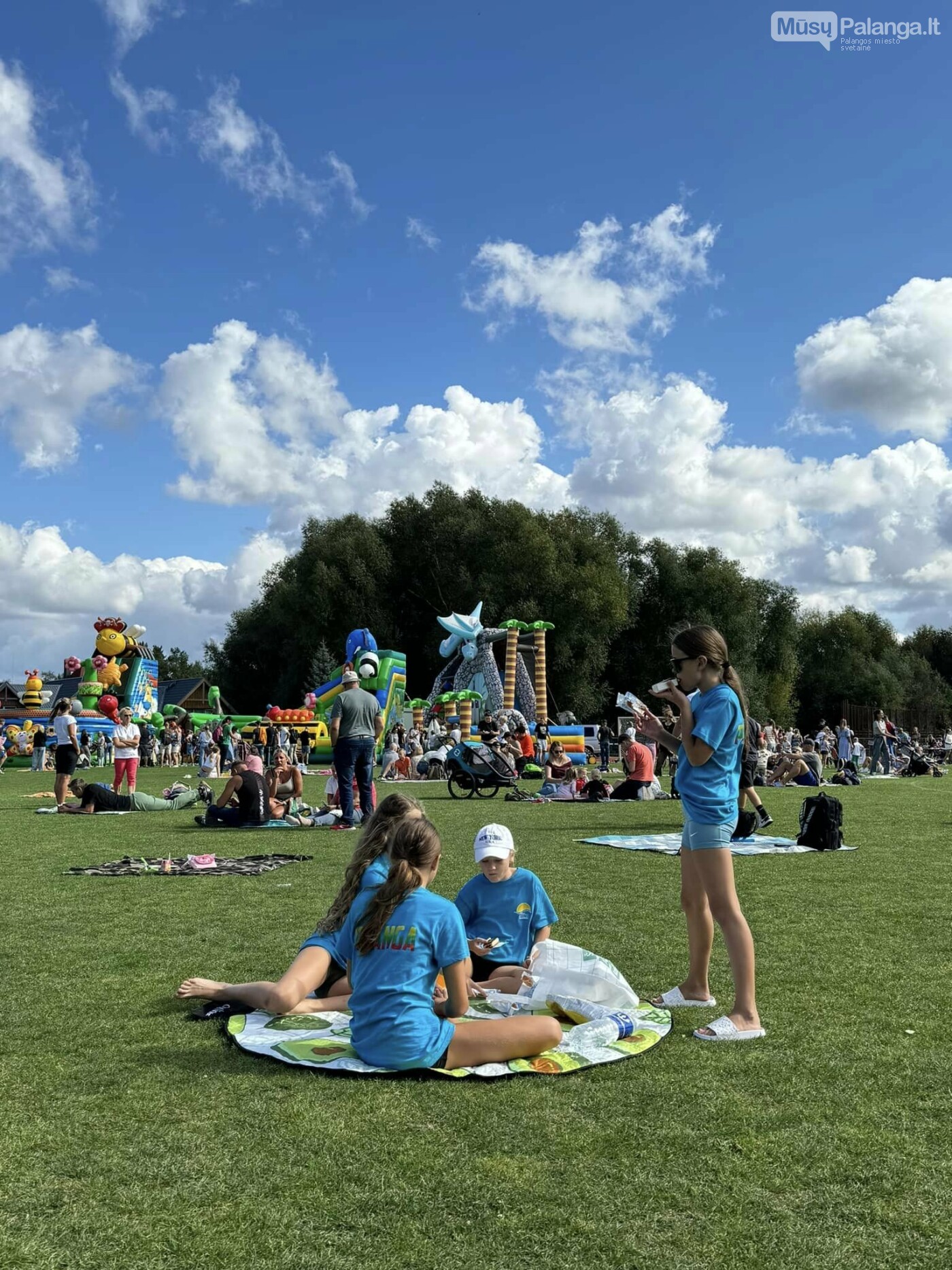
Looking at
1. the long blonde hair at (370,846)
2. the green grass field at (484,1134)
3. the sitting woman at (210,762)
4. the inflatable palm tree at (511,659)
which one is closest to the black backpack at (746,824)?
the green grass field at (484,1134)

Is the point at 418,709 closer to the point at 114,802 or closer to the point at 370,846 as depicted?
the point at 114,802

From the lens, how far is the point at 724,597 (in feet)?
173

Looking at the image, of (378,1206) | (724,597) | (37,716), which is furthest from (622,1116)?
(724,597)

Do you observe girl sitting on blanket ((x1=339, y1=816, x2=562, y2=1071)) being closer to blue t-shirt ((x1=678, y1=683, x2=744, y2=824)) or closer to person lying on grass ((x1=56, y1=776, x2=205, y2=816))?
blue t-shirt ((x1=678, y1=683, x2=744, y2=824))

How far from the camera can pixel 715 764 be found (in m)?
4.51

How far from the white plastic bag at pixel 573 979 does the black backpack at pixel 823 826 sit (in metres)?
6.18

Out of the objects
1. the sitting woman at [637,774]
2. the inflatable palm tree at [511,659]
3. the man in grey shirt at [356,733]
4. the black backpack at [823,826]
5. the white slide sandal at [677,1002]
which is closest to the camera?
the white slide sandal at [677,1002]

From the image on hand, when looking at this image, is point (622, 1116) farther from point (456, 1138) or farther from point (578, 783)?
point (578, 783)

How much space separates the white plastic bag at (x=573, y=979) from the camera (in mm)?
4512

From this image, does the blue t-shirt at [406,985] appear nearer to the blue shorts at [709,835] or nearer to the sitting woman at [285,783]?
the blue shorts at [709,835]

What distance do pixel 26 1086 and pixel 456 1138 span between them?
5.21 ft

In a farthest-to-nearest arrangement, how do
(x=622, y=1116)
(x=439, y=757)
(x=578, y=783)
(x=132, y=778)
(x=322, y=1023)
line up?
(x=439, y=757) → (x=578, y=783) → (x=132, y=778) → (x=322, y=1023) → (x=622, y=1116)

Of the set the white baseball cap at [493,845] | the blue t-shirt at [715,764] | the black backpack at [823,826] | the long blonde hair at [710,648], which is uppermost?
the long blonde hair at [710,648]

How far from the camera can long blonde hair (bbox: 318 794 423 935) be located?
409 centimetres
